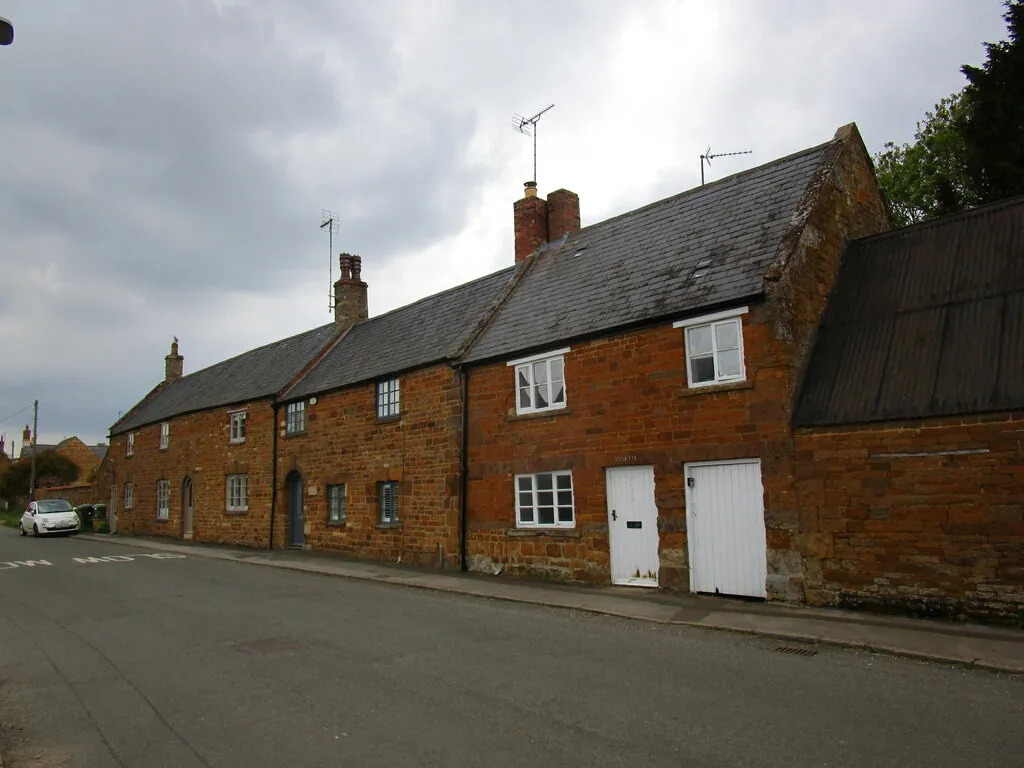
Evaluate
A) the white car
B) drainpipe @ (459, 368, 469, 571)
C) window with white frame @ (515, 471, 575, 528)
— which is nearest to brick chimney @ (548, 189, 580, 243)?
drainpipe @ (459, 368, 469, 571)

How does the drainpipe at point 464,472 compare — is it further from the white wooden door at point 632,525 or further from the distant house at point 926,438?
the distant house at point 926,438

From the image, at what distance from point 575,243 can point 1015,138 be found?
12.9 m

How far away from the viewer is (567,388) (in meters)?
14.3

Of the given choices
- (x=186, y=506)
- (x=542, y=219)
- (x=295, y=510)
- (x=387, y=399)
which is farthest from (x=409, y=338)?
(x=186, y=506)

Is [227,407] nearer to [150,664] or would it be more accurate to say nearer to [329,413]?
[329,413]

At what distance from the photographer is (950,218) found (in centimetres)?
1282

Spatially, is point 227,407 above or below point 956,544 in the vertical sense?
above

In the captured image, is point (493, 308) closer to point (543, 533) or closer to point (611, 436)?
point (611, 436)

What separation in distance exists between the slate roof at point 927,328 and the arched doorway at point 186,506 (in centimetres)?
2482

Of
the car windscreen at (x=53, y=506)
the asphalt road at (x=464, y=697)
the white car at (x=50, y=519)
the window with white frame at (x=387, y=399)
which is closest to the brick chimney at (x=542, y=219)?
the window with white frame at (x=387, y=399)

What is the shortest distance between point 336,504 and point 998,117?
71.6ft

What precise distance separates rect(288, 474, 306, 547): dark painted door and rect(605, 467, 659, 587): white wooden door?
1261 centimetres

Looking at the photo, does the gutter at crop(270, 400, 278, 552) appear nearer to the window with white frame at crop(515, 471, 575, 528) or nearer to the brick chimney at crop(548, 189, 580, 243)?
the brick chimney at crop(548, 189, 580, 243)

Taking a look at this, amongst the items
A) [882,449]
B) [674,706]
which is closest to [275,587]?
[674,706]
